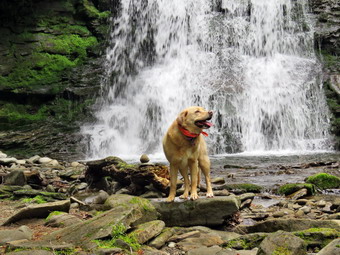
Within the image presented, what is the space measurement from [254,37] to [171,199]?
63.9 ft

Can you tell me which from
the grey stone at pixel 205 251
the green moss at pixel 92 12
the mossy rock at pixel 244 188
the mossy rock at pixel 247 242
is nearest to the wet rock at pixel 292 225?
the mossy rock at pixel 247 242

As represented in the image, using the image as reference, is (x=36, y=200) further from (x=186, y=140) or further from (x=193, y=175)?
(x=186, y=140)

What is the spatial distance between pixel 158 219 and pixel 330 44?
70.5 feet

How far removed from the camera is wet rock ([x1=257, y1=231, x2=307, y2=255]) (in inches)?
122

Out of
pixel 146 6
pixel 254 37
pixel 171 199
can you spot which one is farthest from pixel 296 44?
pixel 171 199

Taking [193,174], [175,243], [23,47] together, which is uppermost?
[23,47]

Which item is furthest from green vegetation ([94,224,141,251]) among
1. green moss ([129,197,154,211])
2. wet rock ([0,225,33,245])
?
wet rock ([0,225,33,245])

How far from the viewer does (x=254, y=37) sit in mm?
22344

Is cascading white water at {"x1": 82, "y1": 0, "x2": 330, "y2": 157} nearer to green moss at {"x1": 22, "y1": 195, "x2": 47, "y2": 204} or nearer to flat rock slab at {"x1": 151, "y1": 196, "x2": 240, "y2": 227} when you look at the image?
green moss at {"x1": 22, "y1": 195, "x2": 47, "y2": 204}

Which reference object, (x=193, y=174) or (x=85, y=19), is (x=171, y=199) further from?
(x=85, y=19)

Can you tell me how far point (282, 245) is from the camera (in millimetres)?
3162

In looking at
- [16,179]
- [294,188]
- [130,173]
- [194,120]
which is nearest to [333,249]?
[194,120]

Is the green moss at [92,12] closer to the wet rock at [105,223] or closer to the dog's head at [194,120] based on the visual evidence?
the dog's head at [194,120]

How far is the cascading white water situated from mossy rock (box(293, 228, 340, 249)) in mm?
13014
